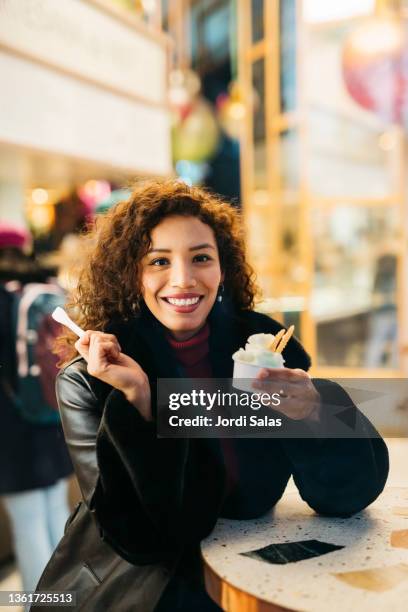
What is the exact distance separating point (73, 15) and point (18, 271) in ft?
3.86

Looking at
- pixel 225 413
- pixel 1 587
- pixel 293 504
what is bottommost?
pixel 1 587

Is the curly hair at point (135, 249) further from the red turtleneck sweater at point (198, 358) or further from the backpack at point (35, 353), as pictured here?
the backpack at point (35, 353)

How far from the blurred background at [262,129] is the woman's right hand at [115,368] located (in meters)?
1.19

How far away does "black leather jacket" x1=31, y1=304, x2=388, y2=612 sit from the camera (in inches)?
35.3

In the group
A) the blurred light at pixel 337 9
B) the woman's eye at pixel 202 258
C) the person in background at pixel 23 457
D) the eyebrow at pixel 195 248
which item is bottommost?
the person in background at pixel 23 457

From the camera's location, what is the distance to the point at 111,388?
3.17ft

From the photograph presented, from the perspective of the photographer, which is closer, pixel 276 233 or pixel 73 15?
pixel 73 15

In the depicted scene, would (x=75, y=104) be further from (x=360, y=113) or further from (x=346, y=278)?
(x=346, y=278)

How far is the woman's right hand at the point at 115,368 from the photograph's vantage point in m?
0.90

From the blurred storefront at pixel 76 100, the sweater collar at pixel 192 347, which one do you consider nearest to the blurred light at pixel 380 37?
the blurred storefront at pixel 76 100

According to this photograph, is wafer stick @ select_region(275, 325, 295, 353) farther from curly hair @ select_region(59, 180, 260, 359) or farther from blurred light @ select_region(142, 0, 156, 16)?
blurred light @ select_region(142, 0, 156, 16)

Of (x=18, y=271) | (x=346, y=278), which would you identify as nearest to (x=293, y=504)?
(x=18, y=271)

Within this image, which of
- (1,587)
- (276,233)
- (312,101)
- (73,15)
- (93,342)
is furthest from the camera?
(276,233)

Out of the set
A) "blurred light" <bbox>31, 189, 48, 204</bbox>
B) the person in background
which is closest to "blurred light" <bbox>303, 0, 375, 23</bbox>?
"blurred light" <bbox>31, 189, 48, 204</bbox>
